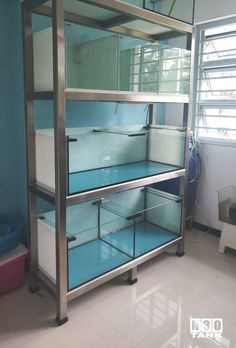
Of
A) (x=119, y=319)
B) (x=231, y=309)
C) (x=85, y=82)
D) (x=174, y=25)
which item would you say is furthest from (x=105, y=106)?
(x=231, y=309)

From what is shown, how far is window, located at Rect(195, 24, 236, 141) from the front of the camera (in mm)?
2744

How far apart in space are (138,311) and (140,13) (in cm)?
191

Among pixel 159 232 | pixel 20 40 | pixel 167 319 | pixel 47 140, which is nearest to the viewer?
pixel 47 140

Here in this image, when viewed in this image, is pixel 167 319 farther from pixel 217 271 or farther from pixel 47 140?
pixel 47 140

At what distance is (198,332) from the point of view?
1755 millimetres

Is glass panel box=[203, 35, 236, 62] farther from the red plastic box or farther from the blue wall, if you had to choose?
the red plastic box

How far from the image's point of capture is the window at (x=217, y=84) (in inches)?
108

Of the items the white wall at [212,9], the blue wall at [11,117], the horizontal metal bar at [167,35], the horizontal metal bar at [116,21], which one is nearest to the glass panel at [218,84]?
the white wall at [212,9]

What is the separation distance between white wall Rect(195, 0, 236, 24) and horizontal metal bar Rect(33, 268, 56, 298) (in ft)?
8.56

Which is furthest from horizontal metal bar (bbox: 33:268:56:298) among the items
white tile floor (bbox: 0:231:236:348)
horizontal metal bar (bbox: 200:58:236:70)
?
horizontal metal bar (bbox: 200:58:236:70)

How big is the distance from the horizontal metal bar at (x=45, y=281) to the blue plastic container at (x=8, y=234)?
0.81 feet

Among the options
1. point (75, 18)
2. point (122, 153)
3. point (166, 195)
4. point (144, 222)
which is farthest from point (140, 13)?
point (144, 222)

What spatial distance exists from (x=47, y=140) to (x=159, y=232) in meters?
1.44

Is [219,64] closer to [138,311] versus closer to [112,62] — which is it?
[112,62]
